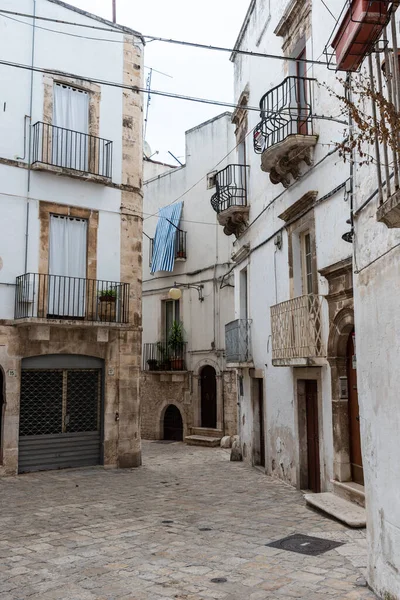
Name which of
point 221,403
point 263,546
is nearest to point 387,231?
point 263,546

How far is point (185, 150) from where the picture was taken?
74.8 ft

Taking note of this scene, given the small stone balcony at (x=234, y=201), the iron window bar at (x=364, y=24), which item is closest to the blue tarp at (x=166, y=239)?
the small stone balcony at (x=234, y=201)

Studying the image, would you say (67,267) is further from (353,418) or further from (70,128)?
(353,418)

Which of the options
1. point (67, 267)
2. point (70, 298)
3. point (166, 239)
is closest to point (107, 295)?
point (70, 298)

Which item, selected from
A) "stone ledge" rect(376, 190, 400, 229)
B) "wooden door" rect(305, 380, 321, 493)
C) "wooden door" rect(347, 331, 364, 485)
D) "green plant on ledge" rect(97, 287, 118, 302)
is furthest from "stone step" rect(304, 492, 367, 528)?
"green plant on ledge" rect(97, 287, 118, 302)

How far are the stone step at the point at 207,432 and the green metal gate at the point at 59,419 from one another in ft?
21.4

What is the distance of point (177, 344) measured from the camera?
21.5 meters

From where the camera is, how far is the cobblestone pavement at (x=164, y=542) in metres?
5.45

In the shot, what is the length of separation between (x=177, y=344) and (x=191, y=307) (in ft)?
4.91

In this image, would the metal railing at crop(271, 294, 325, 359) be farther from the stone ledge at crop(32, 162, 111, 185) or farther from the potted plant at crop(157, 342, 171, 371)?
the potted plant at crop(157, 342, 171, 371)

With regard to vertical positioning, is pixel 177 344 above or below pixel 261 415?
above

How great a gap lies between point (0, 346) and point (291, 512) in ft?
23.9

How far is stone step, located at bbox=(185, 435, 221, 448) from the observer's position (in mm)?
18891

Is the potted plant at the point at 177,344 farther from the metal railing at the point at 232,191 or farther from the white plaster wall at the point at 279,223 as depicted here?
the metal railing at the point at 232,191
